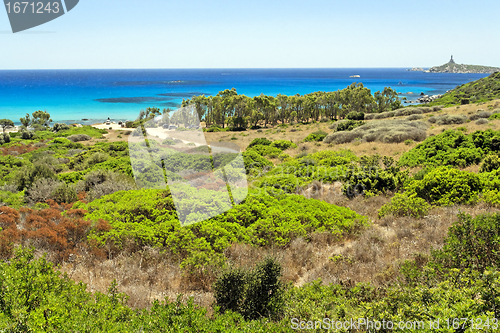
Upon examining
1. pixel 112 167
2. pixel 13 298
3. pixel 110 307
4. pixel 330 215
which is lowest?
pixel 112 167

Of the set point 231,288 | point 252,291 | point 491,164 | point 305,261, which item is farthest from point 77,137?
point 491,164

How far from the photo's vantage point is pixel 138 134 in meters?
11.7

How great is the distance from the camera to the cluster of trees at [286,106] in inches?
2125

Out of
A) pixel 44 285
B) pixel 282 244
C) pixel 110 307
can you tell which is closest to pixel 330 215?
pixel 282 244

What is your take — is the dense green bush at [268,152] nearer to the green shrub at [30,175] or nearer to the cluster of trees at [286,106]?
the green shrub at [30,175]

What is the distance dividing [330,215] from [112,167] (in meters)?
11.6

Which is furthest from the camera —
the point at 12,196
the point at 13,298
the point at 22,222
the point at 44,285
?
the point at 12,196

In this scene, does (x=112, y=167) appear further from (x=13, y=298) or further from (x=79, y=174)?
(x=13, y=298)

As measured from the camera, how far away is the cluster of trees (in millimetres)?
53969

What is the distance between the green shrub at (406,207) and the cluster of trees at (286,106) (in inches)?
1815

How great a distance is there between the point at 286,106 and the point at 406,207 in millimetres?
51435

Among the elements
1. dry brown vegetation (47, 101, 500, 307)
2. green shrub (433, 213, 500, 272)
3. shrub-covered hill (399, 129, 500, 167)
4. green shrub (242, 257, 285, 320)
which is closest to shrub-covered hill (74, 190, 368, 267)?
dry brown vegetation (47, 101, 500, 307)

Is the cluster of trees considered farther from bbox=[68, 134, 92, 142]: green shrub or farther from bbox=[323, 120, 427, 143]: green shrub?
bbox=[323, 120, 427, 143]: green shrub

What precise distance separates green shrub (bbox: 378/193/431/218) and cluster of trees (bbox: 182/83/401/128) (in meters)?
46.1
